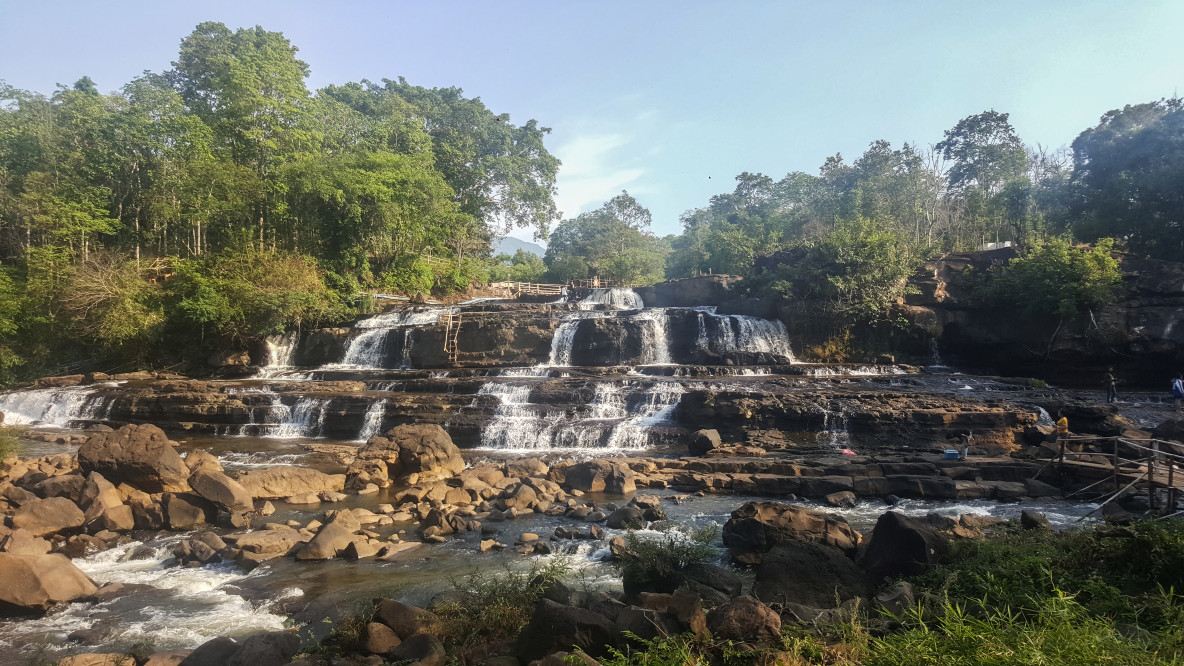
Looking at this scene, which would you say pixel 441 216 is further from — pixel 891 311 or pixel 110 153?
pixel 891 311

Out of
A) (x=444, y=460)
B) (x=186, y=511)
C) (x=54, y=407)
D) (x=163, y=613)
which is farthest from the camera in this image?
(x=54, y=407)

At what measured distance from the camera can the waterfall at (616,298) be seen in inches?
1271

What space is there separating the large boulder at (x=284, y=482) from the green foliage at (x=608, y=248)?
33564mm

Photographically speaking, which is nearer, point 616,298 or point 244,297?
point 244,297

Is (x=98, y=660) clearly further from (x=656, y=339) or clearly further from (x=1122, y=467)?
(x=656, y=339)

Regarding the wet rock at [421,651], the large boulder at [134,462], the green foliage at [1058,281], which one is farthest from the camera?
the green foliage at [1058,281]

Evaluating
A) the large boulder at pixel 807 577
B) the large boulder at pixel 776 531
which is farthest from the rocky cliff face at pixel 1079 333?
the large boulder at pixel 807 577

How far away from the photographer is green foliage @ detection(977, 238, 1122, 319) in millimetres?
20453

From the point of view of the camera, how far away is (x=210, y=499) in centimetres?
953

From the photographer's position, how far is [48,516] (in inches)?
336

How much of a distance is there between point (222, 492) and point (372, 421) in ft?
24.8

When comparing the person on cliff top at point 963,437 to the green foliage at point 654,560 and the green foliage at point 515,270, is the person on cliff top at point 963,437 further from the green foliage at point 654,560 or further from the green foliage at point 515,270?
the green foliage at point 515,270

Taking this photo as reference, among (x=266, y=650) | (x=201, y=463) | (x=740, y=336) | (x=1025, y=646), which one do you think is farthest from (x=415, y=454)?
(x=740, y=336)

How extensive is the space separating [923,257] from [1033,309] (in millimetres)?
6711
